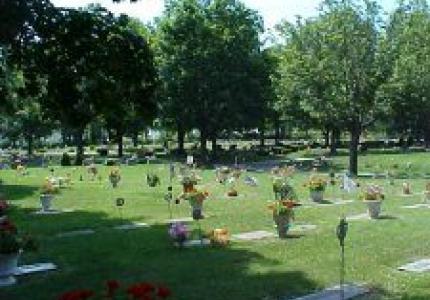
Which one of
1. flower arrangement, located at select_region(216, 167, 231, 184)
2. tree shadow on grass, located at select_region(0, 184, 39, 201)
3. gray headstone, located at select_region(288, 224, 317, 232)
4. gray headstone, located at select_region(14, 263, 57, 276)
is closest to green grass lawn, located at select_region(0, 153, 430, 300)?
gray headstone, located at select_region(14, 263, 57, 276)

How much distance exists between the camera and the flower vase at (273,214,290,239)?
17.5m

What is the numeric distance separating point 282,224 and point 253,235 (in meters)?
0.88

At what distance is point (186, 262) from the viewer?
1481 centimetres

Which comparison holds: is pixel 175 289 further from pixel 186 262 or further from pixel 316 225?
pixel 316 225

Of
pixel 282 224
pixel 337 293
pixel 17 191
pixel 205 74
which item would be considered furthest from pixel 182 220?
pixel 205 74

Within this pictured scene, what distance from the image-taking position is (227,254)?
15.7 m

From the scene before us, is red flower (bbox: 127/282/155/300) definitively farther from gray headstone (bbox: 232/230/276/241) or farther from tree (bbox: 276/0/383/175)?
tree (bbox: 276/0/383/175)

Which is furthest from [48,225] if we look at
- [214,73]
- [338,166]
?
[214,73]

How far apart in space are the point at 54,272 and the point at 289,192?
11354 mm

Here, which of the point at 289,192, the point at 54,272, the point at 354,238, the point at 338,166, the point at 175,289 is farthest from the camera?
the point at 338,166

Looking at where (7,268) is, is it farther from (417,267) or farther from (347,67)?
(347,67)

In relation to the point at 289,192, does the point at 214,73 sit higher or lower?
higher

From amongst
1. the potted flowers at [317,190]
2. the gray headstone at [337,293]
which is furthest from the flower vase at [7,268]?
the potted flowers at [317,190]

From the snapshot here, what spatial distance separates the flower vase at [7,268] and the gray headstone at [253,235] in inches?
214
